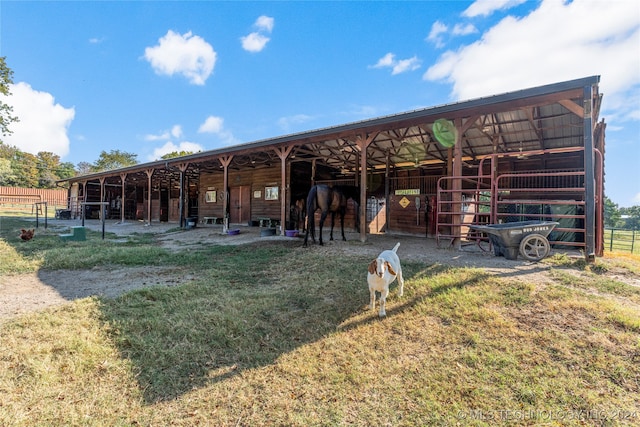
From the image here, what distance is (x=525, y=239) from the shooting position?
5.00m

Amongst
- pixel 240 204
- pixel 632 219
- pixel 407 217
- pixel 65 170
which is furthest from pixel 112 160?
pixel 632 219

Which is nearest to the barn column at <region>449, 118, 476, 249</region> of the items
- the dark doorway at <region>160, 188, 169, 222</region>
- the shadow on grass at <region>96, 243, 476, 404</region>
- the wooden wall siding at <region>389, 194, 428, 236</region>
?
the shadow on grass at <region>96, 243, 476, 404</region>

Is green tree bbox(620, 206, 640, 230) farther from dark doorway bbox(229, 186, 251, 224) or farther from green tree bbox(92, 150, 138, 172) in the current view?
green tree bbox(92, 150, 138, 172)

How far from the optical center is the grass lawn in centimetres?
197

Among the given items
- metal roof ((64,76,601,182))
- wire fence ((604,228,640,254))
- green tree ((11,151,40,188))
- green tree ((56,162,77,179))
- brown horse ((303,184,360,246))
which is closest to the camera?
metal roof ((64,76,601,182))

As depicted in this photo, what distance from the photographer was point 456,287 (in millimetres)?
3787

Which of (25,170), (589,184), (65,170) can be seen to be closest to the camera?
(589,184)

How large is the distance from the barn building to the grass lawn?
242cm

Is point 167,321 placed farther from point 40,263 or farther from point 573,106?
point 573,106

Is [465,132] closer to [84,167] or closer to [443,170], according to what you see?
[443,170]

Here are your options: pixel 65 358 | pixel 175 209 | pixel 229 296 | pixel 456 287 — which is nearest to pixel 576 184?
pixel 456 287

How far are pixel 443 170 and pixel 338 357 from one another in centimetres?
1321

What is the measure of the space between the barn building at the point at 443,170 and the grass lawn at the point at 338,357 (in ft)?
7.93

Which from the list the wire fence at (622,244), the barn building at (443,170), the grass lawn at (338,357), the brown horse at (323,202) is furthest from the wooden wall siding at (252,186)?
the wire fence at (622,244)
